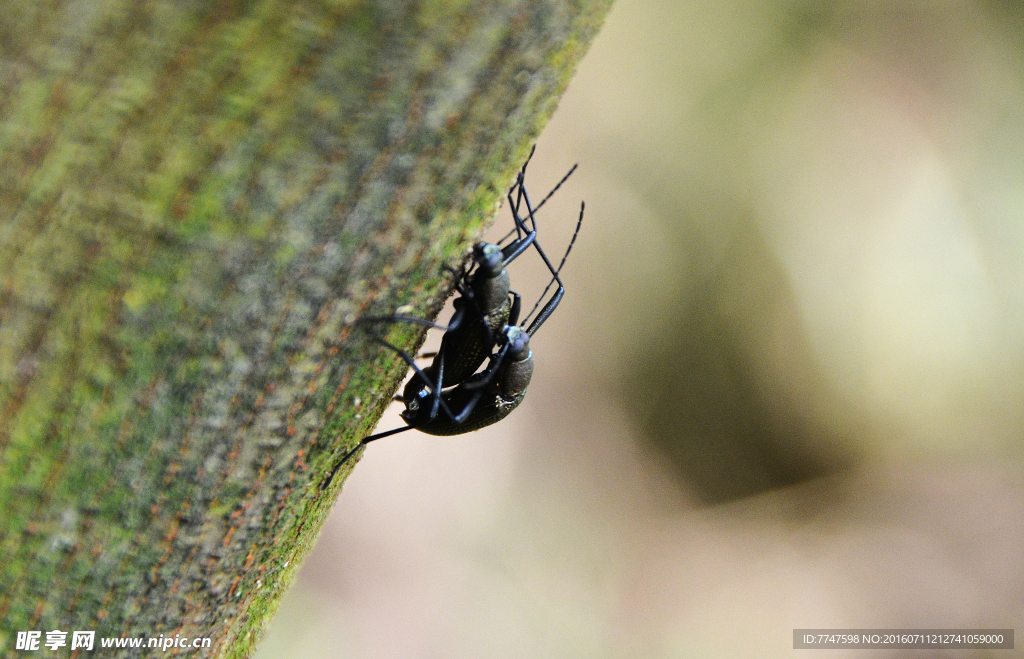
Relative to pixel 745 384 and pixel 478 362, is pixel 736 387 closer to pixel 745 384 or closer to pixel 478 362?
pixel 745 384

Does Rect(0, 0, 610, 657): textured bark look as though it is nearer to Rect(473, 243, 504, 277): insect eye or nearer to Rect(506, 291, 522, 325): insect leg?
Rect(473, 243, 504, 277): insect eye

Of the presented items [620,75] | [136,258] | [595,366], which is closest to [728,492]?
[595,366]

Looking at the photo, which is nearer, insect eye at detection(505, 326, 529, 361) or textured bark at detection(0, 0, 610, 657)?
textured bark at detection(0, 0, 610, 657)

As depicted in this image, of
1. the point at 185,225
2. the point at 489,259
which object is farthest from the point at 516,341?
the point at 185,225

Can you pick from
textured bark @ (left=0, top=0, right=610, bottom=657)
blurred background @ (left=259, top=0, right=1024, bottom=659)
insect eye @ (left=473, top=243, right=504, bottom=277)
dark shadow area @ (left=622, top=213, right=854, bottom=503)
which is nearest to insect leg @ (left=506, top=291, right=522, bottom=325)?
insect eye @ (left=473, top=243, right=504, bottom=277)

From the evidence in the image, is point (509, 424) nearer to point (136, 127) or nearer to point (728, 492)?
point (728, 492)

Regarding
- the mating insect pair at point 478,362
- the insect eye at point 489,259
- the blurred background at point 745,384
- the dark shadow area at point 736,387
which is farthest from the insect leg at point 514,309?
the dark shadow area at point 736,387

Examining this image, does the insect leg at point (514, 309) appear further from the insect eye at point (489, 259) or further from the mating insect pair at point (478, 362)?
the insect eye at point (489, 259)
